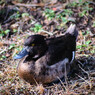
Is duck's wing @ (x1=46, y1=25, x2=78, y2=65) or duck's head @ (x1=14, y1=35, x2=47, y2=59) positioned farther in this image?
duck's wing @ (x1=46, y1=25, x2=78, y2=65)

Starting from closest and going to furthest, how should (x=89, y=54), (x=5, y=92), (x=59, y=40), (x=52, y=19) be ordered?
(x=5, y=92), (x=59, y=40), (x=89, y=54), (x=52, y=19)

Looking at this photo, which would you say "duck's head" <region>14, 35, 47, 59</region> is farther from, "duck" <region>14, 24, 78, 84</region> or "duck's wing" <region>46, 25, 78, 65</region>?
"duck's wing" <region>46, 25, 78, 65</region>

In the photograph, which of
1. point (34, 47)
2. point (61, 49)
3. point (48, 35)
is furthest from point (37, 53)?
point (48, 35)

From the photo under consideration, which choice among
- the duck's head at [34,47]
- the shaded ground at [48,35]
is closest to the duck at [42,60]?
the duck's head at [34,47]

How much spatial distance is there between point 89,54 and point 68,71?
0.79m

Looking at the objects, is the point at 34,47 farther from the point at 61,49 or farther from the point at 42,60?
the point at 61,49

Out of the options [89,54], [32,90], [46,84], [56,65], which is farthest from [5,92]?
[89,54]

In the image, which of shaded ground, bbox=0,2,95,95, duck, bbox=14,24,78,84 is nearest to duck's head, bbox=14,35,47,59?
duck, bbox=14,24,78,84

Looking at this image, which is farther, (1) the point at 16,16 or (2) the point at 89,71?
(1) the point at 16,16

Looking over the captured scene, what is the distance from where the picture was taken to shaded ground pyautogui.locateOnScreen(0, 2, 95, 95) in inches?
144

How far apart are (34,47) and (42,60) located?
0.87 ft

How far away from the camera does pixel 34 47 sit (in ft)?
11.8

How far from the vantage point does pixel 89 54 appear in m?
4.46

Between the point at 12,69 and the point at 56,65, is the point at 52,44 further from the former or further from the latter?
the point at 12,69
